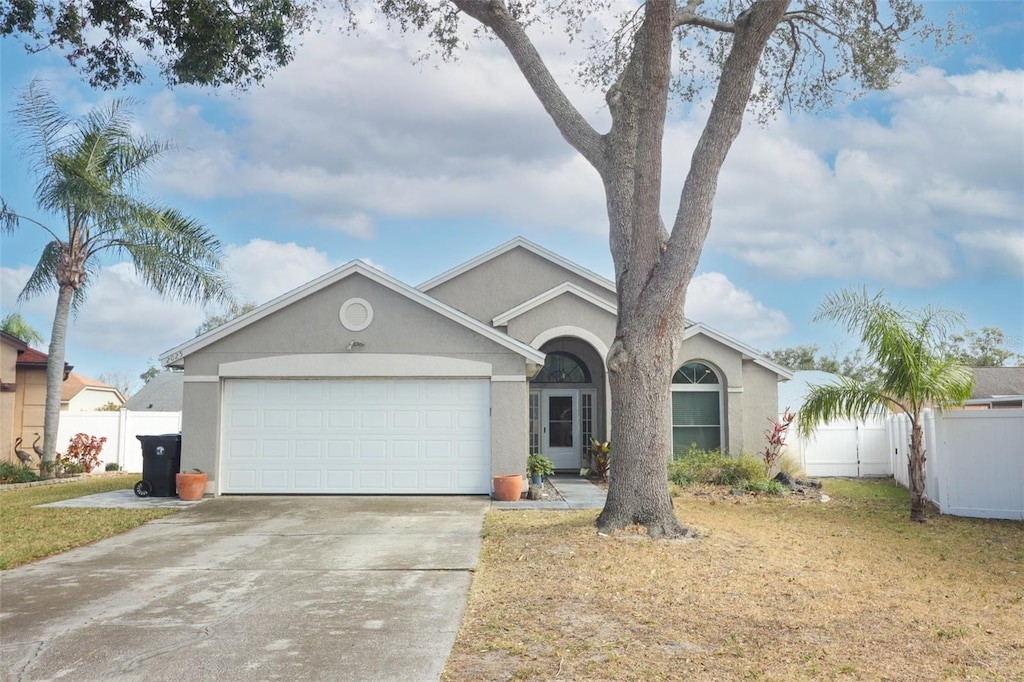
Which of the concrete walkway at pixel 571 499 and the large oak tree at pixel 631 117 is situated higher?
the large oak tree at pixel 631 117

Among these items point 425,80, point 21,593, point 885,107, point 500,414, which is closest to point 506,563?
point 21,593

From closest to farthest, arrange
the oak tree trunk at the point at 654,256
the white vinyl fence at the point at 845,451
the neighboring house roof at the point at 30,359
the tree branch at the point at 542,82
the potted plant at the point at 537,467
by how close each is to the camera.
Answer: the oak tree trunk at the point at 654,256 → the tree branch at the point at 542,82 → the potted plant at the point at 537,467 → the neighboring house roof at the point at 30,359 → the white vinyl fence at the point at 845,451

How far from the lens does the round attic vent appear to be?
1528 cm

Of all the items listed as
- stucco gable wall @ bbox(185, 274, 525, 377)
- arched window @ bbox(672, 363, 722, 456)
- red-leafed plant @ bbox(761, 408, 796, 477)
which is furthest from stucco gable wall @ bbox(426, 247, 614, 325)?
stucco gable wall @ bbox(185, 274, 525, 377)

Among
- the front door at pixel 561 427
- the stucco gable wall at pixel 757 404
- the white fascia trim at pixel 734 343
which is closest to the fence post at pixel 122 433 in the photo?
the front door at pixel 561 427

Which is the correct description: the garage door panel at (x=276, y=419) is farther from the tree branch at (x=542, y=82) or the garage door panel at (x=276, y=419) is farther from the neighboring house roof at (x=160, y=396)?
the neighboring house roof at (x=160, y=396)

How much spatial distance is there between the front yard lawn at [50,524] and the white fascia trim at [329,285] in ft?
10.8

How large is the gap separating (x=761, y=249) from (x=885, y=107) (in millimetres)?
9742

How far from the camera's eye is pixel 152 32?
12688 millimetres

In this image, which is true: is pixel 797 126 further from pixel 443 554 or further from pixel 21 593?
pixel 21 593

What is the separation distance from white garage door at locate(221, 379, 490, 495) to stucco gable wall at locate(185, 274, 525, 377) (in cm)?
58

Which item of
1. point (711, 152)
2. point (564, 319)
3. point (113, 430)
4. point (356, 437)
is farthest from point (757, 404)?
point (113, 430)

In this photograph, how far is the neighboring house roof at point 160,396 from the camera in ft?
128

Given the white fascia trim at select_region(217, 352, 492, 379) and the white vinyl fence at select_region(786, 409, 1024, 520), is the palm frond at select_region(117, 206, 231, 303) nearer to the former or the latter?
the white fascia trim at select_region(217, 352, 492, 379)
